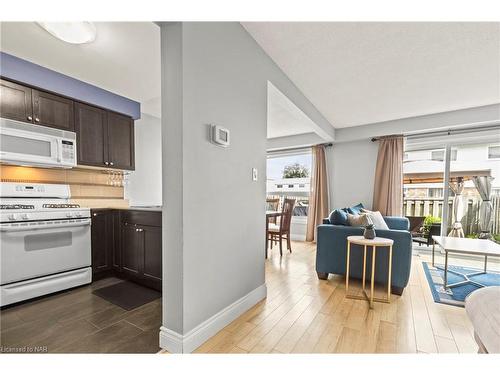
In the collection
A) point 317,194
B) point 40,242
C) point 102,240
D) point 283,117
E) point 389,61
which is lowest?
point 102,240

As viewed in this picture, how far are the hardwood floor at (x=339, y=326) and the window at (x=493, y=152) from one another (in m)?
3.04

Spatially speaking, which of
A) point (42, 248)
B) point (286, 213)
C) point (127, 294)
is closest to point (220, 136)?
point (127, 294)

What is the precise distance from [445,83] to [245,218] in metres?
3.05

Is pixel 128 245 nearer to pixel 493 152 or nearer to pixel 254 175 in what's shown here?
pixel 254 175

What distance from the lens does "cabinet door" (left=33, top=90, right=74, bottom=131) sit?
2.45 m

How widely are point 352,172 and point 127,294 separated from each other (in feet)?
15.0

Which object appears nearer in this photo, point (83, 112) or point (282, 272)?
point (83, 112)

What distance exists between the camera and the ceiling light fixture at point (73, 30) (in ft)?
5.70

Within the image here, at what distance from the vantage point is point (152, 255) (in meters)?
2.44

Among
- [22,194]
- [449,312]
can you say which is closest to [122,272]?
[22,194]

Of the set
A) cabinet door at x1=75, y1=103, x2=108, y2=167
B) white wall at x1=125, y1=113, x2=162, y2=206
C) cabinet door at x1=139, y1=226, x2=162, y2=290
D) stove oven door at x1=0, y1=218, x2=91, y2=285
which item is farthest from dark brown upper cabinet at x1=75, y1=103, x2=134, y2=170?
cabinet door at x1=139, y1=226, x2=162, y2=290

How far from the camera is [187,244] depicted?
4.78 feet
